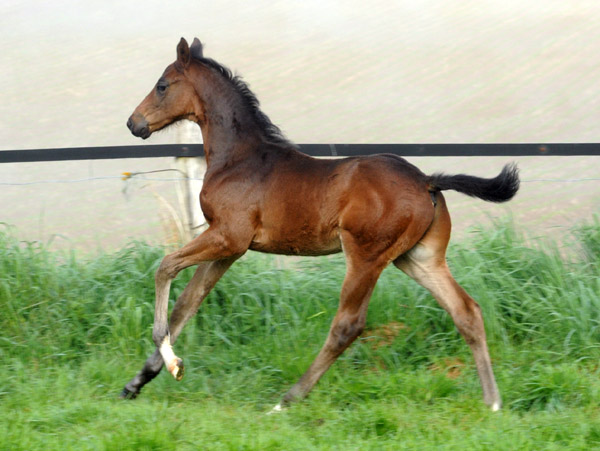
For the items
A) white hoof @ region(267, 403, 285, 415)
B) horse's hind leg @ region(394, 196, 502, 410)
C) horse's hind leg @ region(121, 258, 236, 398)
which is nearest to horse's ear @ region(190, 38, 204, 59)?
horse's hind leg @ region(121, 258, 236, 398)

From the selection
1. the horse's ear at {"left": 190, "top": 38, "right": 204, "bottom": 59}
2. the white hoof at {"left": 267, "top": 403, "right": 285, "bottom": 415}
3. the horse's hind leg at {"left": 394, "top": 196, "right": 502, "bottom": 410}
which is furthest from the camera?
the horse's ear at {"left": 190, "top": 38, "right": 204, "bottom": 59}

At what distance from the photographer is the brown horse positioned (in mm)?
4762

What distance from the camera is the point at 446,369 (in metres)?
5.21

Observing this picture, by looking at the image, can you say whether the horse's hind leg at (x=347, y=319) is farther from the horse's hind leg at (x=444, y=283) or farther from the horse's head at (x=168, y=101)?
the horse's head at (x=168, y=101)

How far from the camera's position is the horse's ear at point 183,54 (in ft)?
17.3

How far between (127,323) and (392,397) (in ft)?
6.92

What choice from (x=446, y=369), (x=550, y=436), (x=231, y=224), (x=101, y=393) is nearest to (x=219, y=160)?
(x=231, y=224)

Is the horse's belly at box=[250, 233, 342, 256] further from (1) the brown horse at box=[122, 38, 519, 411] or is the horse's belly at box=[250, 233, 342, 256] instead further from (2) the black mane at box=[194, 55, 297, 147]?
(2) the black mane at box=[194, 55, 297, 147]

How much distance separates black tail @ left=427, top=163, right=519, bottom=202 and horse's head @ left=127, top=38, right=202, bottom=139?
1725mm

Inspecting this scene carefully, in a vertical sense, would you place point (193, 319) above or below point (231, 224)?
below

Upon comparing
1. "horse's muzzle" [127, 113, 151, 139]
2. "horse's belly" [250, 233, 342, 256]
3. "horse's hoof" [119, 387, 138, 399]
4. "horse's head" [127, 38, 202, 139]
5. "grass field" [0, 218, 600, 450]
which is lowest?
"horse's hoof" [119, 387, 138, 399]

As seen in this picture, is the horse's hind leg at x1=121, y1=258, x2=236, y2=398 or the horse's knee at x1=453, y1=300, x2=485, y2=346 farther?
the horse's hind leg at x1=121, y1=258, x2=236, y2=398

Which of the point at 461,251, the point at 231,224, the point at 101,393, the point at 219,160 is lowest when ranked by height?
the point at 101,393

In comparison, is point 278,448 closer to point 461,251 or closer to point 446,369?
point 446,369
